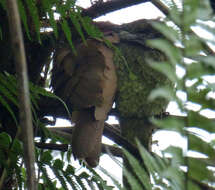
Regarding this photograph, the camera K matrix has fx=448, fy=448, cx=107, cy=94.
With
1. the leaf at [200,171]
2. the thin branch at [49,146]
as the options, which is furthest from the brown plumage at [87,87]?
the leaf at [200,171]

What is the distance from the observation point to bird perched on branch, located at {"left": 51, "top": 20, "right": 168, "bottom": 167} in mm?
2225

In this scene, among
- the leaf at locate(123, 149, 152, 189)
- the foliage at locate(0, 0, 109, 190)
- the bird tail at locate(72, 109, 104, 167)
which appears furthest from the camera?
the bird tail at locate(72, 109, 104, 167)

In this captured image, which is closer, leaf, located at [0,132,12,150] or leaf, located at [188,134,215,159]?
leaf, located at [188,134,215,159]

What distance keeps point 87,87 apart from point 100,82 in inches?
3.1

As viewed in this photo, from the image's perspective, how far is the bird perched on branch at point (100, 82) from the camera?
222 cm

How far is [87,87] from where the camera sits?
2346mm

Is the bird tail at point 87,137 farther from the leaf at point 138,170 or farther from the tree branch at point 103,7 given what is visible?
the leaf at point 138,170

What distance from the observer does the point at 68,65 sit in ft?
8.32

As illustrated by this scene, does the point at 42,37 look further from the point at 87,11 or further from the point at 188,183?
the point at 188,183

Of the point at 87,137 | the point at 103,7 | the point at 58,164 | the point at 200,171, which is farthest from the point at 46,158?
the point at 200,171

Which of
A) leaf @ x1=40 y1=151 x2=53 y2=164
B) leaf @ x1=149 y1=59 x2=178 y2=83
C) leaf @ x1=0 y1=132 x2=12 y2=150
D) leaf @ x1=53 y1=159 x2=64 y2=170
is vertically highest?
leaf @ x1=149 y1=59 x2=178 y2=83

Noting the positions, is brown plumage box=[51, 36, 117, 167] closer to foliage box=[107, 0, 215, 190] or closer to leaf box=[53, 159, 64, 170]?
leaf box=[53, 159, 64, 170]

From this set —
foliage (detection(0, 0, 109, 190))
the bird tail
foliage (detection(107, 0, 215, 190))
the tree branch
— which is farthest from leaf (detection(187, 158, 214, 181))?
the tree branch

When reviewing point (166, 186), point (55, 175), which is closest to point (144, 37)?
point (55, 175)
